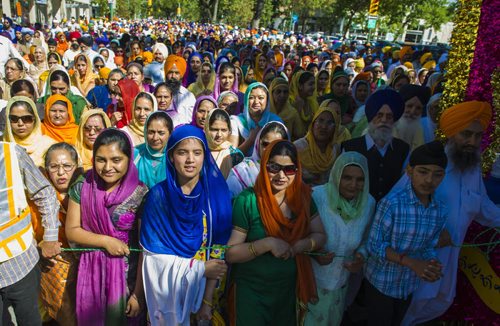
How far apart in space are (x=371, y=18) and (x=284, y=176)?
20539mm

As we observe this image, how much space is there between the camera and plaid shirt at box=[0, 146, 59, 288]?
2361 mm

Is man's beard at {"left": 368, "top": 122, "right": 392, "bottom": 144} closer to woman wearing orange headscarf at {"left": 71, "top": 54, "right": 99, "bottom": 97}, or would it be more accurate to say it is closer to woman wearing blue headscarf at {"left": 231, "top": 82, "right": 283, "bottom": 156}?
woman wearing blue headscarf at {"left": 231, "top": 82, "right": 283, "bottom": 156}

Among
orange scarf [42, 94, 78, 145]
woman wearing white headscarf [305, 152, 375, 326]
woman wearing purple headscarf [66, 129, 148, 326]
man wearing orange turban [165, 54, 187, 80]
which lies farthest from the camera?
man wearing orange turban [165, 54, 187, 80]

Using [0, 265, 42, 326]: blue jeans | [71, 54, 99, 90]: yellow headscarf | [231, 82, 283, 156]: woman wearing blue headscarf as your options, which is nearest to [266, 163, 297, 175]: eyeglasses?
[0, 265, 42, 326]: blue jeans

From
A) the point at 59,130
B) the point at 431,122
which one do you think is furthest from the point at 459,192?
the point at 59,130

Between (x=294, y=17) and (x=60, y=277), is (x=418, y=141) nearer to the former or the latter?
(x=60, y=277)

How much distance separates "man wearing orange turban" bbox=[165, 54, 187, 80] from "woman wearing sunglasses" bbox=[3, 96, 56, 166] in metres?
3.03

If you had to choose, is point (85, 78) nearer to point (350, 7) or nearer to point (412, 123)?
point (412, 123)

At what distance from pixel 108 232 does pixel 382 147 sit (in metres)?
2.44

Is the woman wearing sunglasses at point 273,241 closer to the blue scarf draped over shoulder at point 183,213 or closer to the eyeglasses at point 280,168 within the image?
the eyeglasses at point 280,168

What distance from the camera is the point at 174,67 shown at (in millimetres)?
6414

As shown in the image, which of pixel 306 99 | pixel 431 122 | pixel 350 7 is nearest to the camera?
pixel 431 122

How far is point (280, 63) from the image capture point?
12695 mm

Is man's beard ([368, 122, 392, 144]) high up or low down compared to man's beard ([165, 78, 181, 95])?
down
